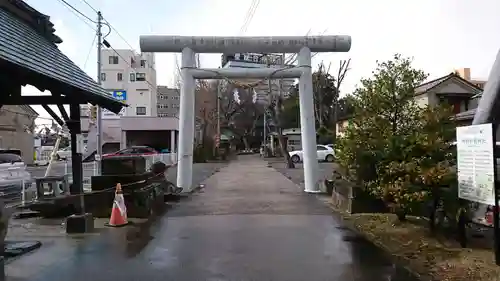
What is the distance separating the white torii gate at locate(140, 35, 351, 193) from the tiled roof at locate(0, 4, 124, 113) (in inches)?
199

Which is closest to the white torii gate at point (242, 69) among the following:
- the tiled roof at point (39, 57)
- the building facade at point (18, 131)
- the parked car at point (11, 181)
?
the tiled roof at point (39, 57)

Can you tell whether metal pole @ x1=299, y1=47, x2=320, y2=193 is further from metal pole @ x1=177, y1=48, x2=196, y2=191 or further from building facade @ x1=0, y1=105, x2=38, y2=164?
building facade @ x1=0, y1=105, x2=38, y2=164

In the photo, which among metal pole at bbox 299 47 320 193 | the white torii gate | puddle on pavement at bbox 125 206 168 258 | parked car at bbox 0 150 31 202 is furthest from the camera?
metal pole at bbox 299 47 320 193

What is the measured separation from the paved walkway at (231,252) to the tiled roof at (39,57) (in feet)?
9.67

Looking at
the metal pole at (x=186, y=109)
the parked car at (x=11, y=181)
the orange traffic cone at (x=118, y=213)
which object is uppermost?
the metal pole at (x=186, y=109)

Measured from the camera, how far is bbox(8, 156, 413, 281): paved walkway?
6.58 meters

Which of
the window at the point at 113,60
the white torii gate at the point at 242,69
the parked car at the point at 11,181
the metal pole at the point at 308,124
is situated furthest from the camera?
the window at the point at 113,60

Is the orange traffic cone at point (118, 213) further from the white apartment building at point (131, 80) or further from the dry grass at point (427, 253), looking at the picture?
the white apartment building at point (131, 80)

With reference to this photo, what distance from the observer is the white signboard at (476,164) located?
264 inches

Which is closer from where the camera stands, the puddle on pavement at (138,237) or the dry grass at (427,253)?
the dry grass at (427,253)

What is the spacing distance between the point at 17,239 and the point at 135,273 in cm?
384

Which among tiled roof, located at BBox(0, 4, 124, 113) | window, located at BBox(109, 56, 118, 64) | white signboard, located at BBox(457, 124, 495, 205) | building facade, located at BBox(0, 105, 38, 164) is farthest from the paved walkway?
window, located at BBox(109, 56, 118, 64)

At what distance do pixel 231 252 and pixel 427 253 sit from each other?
308 cm

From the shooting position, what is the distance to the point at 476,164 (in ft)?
23.2
